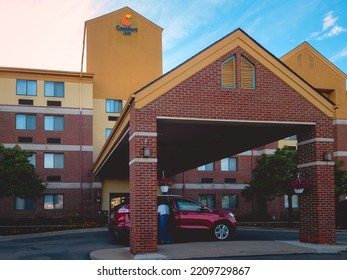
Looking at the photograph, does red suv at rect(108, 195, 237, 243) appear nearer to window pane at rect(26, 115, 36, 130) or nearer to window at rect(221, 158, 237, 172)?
window pane at rect(26, 115, 36, 130)

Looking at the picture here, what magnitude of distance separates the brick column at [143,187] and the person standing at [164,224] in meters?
1.87

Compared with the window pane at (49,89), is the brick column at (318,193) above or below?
below

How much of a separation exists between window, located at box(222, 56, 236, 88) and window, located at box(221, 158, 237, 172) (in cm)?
2611

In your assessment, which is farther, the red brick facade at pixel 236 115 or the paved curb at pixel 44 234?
the paved curb at pixel 44 234

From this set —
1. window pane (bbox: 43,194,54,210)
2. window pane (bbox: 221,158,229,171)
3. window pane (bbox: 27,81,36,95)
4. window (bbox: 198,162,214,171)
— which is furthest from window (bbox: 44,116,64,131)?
window pane (bbox: 221,158,229,171)

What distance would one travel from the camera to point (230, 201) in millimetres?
40531

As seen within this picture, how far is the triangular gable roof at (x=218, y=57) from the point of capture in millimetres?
13828

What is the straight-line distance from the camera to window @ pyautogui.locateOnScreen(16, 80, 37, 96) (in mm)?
36156

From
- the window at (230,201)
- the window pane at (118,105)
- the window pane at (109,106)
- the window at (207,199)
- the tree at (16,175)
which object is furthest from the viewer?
the window at (230,201)

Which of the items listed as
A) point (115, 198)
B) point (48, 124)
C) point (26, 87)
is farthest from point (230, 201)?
point (26, 87)

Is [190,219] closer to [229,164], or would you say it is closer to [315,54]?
[229,164]

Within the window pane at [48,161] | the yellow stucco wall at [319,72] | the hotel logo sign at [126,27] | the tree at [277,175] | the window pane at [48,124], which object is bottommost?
the tree at [277,175]

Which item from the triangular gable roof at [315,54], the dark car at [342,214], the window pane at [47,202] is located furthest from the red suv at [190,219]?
the triangular gable roof at [315,54]

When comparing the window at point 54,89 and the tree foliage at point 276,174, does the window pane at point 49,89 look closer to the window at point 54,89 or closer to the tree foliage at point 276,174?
the window at point 54,89
